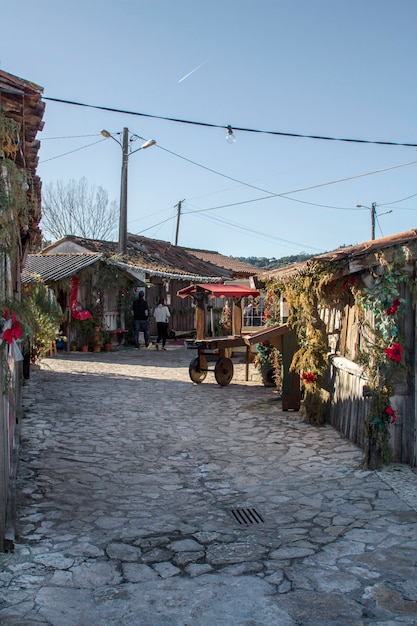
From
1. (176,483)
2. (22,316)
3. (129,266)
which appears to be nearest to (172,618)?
(22,316)

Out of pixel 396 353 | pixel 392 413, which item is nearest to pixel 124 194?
pixel 396 353

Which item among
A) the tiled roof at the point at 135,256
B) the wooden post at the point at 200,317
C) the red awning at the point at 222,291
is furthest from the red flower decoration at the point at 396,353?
the tiled roof at the point at 135,256

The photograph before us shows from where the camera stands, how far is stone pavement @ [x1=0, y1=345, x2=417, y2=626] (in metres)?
3.17

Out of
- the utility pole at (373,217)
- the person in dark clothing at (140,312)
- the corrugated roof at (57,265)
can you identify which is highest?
the utility pole at (373,217)

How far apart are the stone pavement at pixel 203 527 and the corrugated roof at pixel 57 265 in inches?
345

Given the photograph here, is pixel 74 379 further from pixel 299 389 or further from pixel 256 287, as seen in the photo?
pixel 299 389

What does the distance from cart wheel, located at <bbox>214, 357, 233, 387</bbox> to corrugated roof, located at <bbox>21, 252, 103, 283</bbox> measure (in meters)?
6.82

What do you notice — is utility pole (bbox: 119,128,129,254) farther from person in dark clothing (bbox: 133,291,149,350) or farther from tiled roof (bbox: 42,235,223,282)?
person in dark clothing (bbox: 133,291,149,350)

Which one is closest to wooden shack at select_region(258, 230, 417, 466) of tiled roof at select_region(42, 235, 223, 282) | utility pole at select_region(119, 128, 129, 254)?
tiled roof at select_region(42, 235, 223, 282)

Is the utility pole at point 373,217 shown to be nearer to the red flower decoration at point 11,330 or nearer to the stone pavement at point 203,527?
the stone pavement at point 203,527

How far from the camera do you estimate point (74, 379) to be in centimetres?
1173

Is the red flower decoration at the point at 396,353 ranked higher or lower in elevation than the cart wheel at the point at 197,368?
higher

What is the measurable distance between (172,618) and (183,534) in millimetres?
1182

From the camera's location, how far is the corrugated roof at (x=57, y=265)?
1633 centimetres
